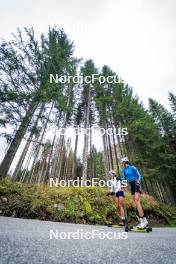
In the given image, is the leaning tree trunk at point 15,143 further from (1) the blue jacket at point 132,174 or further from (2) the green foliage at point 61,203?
(1) the blue jacket at point 132,174

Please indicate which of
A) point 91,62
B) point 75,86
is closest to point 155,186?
point 75,86

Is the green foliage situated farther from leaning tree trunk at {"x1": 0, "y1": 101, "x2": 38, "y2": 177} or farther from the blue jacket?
the blue jacket

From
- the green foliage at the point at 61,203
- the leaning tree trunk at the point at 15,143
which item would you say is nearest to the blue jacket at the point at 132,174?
the green foliage at the point at 61,203

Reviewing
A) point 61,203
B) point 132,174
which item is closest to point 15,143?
point 61,203

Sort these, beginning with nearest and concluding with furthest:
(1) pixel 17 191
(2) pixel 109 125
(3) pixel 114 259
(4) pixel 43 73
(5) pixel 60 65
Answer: (3) pixel 114 259
(1) pixel 17 191
(4) pixel 43 73
(5) pixel 60 65
(2) pixel 109 125

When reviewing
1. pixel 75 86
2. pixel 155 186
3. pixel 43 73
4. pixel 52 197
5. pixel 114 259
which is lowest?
pixel 114 259

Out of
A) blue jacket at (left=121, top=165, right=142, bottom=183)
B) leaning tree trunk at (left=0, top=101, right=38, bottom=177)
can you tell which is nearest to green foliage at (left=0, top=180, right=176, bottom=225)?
leaning tree trunk at (left=0, top=101, right=38, bottom=177)

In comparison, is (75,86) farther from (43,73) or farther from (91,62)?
(43,73)

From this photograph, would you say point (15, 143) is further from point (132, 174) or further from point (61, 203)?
point (132, 174)

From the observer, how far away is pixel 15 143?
33.5ft

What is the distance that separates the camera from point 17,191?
7.97m

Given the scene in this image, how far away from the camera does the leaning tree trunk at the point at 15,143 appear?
381 inches

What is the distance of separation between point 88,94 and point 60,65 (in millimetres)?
8670

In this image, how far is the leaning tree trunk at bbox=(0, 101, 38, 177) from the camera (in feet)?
31.8
